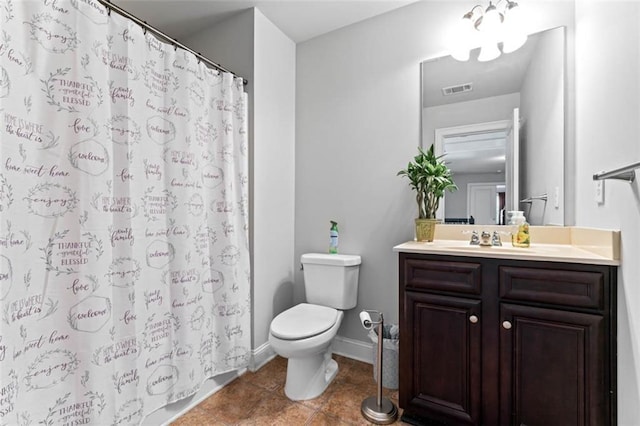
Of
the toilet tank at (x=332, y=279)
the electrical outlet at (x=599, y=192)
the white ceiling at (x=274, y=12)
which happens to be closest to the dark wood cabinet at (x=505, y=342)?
the electrical outlet at (x=599, y=192)

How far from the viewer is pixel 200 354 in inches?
64.6

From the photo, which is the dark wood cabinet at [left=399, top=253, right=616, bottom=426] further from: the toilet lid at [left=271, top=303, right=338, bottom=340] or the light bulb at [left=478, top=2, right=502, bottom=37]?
the light bulb at [left=478, top=2, right=502, bottom=37]

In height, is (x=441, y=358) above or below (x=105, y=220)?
below

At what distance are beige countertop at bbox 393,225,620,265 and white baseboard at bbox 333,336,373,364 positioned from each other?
0.96 metres

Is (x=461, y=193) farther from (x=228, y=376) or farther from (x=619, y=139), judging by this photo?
(x=228, y=376)

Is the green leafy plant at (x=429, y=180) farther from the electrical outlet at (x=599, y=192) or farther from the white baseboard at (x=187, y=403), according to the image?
the white baseboard at (x=187, y=403)

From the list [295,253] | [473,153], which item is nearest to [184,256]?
[295,253]

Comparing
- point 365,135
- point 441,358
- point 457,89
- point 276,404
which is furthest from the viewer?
point 365,135

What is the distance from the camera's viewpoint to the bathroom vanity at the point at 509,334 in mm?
1112

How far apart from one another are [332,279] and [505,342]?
3.47 ft

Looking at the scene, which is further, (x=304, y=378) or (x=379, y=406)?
(x=304, y=378)

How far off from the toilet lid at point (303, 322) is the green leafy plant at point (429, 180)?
34.3 inches

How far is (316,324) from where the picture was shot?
1699 millimetres

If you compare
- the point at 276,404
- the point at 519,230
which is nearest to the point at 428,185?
the point at 519,230
